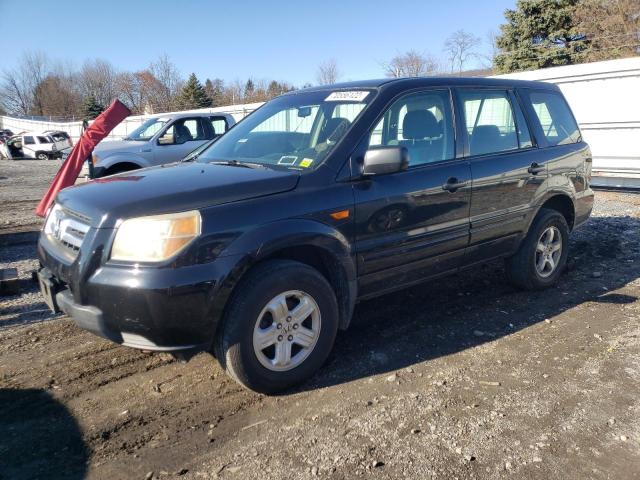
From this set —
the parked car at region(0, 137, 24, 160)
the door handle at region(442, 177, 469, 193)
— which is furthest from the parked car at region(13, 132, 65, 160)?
the door handle at region(442, 177, 469, 193)

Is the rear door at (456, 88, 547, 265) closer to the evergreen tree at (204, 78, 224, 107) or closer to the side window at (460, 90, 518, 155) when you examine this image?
the side window at (460, 90, 518, 155)

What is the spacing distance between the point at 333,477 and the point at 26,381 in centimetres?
220

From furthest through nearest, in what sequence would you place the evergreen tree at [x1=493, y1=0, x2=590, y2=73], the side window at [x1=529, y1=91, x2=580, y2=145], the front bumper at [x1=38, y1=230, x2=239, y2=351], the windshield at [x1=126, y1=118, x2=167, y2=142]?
the evergreen tree at [x1=493, y1=0, x2=590, y2=73]
the windshield at [x1=126, y1=118, x2=167, y2=142]
the side window at [x1=529, y1=91, x2=580, y2=145]
the front bumper at [x1=38, y1=230, x2=239, y2=351]

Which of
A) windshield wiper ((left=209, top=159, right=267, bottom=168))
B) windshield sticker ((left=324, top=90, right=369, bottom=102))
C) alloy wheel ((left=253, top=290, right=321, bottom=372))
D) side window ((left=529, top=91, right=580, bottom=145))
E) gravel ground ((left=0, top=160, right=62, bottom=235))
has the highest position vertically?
windshield sticker ((left=324, top=90, right=369, bottom=102))

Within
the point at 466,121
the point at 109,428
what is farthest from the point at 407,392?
the point at 466,121

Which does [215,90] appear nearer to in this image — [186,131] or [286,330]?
[186,131]

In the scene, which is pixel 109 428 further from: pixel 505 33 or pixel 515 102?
pixel 505 33

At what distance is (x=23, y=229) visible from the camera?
8273 millimetres

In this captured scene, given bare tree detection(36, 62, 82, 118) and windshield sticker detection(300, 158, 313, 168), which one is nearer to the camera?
windshield sticker detection(300, 158, 313, 168)

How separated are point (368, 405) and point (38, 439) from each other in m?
1.85

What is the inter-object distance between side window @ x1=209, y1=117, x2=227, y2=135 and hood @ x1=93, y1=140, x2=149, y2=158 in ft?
5.32

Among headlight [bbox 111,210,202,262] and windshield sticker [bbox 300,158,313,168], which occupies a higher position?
windshield sticker [bbox 300,158,313,168]

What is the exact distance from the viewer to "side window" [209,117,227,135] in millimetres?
10977

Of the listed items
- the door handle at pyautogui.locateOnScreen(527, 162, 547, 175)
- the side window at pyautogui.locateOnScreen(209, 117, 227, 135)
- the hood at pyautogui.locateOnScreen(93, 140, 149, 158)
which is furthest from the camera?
the side window at pyautogui.locateOnScreen(209, 117, 227, 135)
